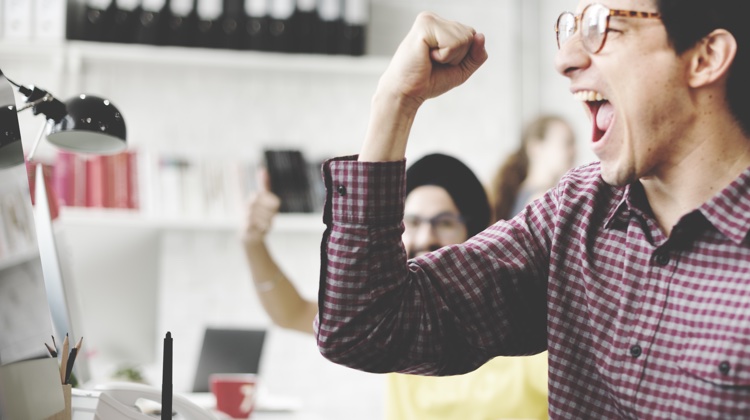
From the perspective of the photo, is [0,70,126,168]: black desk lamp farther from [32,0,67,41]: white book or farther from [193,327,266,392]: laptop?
[32,0,67,41]: white book

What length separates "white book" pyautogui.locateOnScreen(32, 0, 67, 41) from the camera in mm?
3314

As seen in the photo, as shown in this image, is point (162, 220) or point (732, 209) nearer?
point (732, 209)

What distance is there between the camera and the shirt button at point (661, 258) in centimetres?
100

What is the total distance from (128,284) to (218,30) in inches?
54.6

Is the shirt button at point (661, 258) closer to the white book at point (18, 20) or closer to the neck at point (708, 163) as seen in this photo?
the neck at point (708, 163)

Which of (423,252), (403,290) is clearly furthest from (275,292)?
(403,290)

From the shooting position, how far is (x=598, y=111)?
3.44 feet

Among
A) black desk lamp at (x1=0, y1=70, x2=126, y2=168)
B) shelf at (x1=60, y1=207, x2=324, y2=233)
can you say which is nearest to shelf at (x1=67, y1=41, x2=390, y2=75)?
shelf at (x1=60, y1=207, x2=324, y2=233)

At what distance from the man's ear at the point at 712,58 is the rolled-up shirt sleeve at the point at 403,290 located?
0.89 feet

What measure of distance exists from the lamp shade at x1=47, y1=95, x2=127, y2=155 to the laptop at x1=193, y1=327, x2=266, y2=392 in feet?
4.67

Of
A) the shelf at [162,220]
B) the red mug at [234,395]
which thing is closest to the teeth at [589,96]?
the red mug at [234,395]

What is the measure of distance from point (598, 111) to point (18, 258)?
0.65m

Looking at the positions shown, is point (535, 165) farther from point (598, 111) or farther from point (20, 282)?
point (20, 282)

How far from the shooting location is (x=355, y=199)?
101cm
